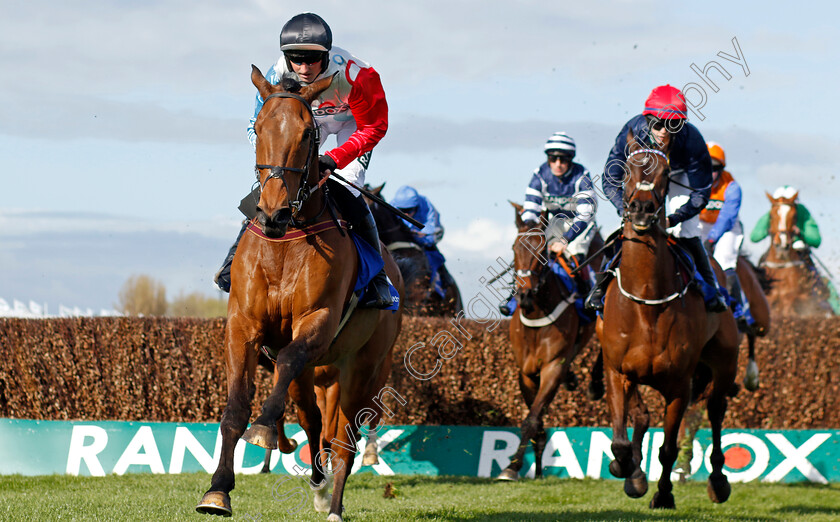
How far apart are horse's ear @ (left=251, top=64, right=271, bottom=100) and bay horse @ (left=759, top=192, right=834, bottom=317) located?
1457 centimetres

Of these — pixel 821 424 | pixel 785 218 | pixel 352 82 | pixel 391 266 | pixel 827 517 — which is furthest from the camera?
pixel 785 218

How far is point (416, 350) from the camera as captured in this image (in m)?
10.0

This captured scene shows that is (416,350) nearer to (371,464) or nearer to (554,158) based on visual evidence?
(371,464)

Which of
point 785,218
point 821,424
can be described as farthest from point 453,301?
point 785,218

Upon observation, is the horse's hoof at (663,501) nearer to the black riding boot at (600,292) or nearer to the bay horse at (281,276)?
the black riding boot at (600,292)

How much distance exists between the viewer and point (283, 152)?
4.62 metres

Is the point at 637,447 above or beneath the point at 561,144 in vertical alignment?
beneath

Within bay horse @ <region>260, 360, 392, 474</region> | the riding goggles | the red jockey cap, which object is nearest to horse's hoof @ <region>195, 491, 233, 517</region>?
bay horse @ <region>260, 360, 392, 474</region>

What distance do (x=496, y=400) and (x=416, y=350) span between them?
95cm

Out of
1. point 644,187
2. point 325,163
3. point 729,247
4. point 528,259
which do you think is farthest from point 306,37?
point 729,247

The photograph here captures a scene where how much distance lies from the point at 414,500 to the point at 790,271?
12.4 m

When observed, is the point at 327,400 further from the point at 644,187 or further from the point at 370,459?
the point at 644,187

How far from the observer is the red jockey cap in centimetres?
700

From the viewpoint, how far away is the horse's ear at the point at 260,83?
4945 millimetres
